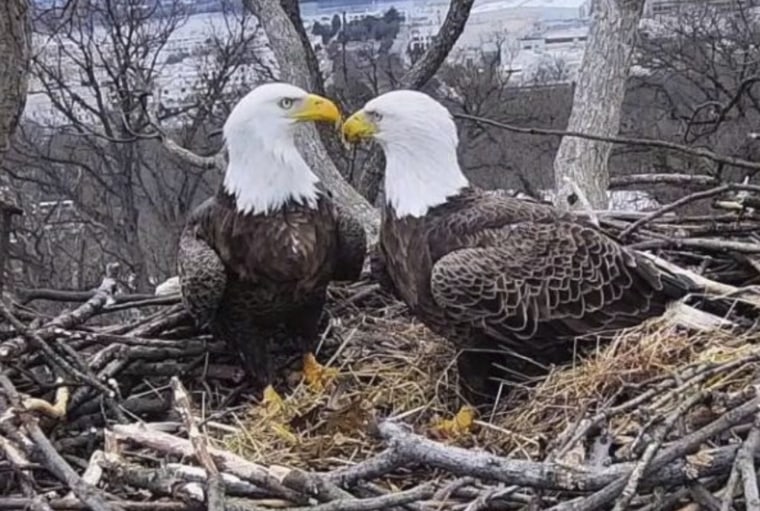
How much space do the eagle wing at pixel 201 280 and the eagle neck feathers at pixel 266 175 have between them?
17 centimetres

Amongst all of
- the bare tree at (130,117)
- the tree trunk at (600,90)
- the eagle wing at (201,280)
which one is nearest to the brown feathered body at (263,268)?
the eagle wing at (201,280)

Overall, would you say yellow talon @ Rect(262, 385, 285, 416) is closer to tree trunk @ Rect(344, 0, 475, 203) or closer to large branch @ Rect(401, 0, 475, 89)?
tree trunk @ Rect(344, 0, 475, 203)

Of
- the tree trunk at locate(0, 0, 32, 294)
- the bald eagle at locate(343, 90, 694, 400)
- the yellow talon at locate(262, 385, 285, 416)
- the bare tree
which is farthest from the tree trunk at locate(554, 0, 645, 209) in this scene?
the bare tree

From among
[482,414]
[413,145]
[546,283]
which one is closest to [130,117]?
[413,145]

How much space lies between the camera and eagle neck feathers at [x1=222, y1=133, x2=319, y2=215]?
3576 mm

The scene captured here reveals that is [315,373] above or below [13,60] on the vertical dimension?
below

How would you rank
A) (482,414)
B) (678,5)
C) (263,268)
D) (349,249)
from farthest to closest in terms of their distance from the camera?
(678,5) < (349,249) < (263,268) < (482,414)

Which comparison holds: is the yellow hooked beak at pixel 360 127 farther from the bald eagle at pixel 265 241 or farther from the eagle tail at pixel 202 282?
the eagle tail at pixel 202 282

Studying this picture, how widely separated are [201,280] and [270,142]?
45 cm

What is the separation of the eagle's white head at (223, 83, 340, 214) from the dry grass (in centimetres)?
58

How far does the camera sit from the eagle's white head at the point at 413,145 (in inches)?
135

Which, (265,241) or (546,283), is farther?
(265,241)

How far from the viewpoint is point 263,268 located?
11.5 ft

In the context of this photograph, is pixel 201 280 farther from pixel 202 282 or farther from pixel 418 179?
pixel 418 179
